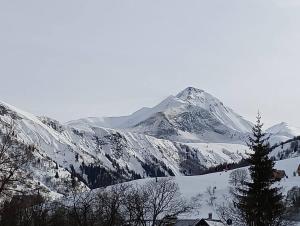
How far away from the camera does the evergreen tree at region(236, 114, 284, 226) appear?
136 ft

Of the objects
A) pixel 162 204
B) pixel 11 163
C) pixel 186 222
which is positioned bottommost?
pixel 11 163

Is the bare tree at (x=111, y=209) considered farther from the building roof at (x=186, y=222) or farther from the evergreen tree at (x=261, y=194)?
the building roof at (x=186, y=222)

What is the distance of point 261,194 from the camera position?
41.8 metres

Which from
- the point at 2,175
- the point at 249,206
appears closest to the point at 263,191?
the point at 249,206

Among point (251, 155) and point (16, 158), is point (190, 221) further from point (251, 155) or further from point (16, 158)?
point (16, 158)

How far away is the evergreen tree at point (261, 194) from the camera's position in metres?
41.4

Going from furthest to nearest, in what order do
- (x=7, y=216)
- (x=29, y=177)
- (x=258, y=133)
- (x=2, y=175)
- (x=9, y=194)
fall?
(x=258, y=133)
(x=7, y=216)
(x=2, y=175)
(x=9, y=194)
(x=29, y=177)

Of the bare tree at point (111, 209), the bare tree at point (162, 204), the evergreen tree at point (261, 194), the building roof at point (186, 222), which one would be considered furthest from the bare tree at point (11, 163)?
the building roof at point (186, 222)

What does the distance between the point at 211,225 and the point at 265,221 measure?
269ft

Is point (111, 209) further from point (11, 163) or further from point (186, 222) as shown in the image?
point (186, 222)

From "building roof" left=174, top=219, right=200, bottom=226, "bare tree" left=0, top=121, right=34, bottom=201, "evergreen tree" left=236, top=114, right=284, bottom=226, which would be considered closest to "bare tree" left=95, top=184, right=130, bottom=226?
"evergreen tree" left=236, top=114, right=284, bottom=226

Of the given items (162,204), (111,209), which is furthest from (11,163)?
(162,204)

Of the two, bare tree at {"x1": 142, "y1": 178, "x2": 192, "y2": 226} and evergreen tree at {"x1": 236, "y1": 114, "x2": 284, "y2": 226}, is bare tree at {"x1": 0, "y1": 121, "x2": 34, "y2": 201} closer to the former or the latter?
evergreen tree at {"x1": 236, "y1": 114, "x2": 284, "y2": 226}

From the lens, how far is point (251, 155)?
4319 centimetres
